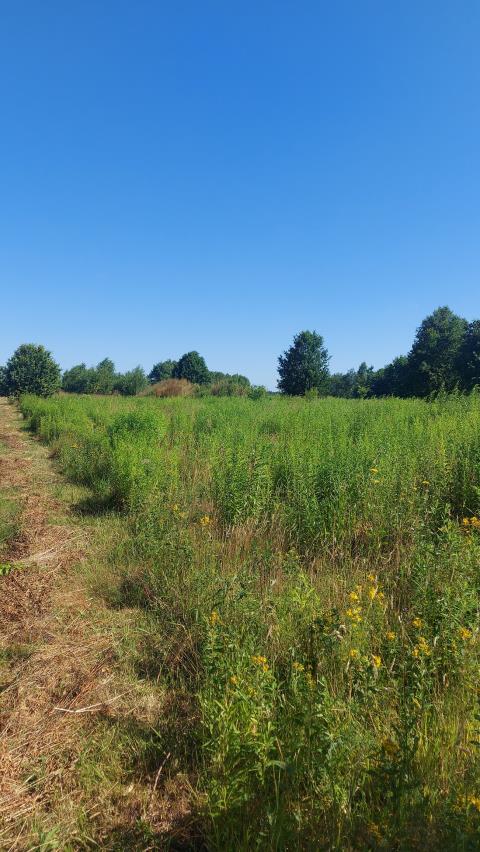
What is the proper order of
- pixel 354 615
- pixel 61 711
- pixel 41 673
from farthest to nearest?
1. pixel 41 673
2. pixel 354 615
3. pixel 61 711

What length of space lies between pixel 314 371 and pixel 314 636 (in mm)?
47931

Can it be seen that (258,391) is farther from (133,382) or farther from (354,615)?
(133,382)

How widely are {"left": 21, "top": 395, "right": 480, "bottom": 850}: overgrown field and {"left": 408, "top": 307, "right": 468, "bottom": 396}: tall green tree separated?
36.5m

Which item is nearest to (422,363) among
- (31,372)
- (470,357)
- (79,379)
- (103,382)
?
(470,357)

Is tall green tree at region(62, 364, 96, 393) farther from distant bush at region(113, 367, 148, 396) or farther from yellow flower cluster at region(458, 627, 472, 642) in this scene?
yellow flower cluster at region(458, 627, 472, 642)

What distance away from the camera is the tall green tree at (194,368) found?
60.9 m

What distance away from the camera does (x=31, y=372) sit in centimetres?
3394

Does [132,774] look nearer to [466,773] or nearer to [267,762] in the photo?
[267,762]

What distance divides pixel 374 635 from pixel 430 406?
10.1 m

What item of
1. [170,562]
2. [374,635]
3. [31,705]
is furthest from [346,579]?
[31,705]

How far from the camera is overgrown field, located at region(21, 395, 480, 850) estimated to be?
1786mm

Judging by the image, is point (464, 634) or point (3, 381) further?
point (3, 381)

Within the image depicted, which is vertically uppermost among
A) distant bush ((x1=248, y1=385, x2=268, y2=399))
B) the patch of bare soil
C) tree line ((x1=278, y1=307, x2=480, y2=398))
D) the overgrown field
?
tree line ((x1=278, y1=307, x2=480, y2=398))

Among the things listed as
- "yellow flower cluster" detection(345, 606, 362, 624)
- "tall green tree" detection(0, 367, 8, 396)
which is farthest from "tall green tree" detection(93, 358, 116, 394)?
"yellow flower cluster" detection(345, 606, 362, 624)
